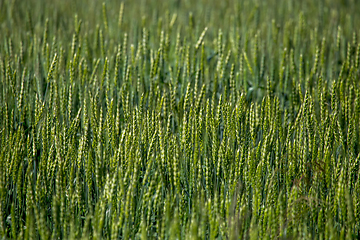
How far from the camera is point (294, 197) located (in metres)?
A: 1.19

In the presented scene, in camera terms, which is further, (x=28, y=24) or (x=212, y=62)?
(x=28, y=24)

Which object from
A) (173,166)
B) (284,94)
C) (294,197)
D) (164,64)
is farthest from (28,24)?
(294,197)

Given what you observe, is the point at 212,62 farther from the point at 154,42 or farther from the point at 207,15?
the point at 207,15

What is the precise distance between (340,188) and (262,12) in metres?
3.34

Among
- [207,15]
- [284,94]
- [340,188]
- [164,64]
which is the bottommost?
[340,188]

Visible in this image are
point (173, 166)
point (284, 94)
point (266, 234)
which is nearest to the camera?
point (266, 234)

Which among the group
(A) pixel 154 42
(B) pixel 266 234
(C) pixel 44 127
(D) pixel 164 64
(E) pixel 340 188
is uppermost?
(A) pixel 154 42

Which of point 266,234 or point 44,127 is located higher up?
point 44,127

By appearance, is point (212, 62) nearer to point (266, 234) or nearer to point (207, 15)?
point (207, 15)

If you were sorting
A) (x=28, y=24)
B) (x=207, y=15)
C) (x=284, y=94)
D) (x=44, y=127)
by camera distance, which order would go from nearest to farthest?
1. (x=44, y=127)
2. (x=284, y=94)
3. (x=28, y=24)
4. (x=207, y=15)

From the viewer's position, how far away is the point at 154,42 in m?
3.08

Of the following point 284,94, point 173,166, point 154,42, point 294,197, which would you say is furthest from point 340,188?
point 154,42

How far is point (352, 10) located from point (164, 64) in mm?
2718

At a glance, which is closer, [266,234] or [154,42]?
[266,234]
